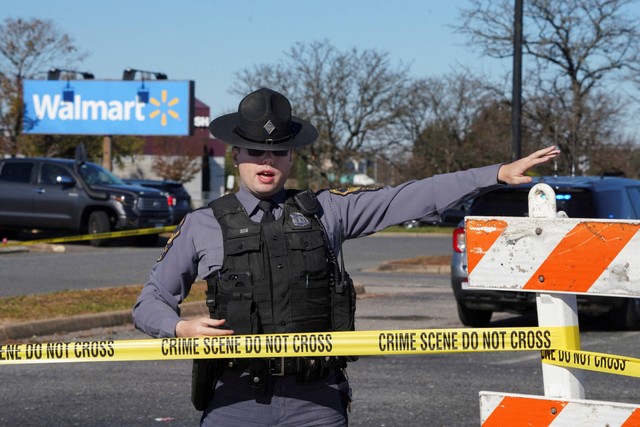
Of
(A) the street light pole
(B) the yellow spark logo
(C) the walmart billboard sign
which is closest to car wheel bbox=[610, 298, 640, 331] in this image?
(A) the street light pole

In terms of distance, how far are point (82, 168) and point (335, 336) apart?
22958mm

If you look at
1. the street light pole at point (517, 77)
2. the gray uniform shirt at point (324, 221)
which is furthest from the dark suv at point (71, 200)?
the gray uniform shirt at point (324, 221)

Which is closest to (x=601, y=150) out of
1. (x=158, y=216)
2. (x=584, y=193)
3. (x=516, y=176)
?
(x=158, y=216)

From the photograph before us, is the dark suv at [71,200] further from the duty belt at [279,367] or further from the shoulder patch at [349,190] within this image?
the duty belt at [279,367]

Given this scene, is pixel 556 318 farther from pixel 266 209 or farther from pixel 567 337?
pixel 266 209

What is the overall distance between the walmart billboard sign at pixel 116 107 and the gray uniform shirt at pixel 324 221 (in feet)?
131

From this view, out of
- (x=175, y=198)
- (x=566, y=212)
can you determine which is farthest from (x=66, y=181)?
(x=566, y=212)

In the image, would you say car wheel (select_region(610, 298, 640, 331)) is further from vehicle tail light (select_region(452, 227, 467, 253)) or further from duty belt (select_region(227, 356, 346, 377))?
duty belt (select_region(227, 356, 346, 377))

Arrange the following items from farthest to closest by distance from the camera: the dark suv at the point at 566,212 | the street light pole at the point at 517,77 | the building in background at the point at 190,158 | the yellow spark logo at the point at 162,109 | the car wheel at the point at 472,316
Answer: the building in background at the point at 190,158 → the yellow spark logo at the point at 162,109 → the street light pole at the point at 517,77 → the car wheel at the point at 472,316 → the dark suv at the point at 566,212

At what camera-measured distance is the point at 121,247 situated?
85.3 feet

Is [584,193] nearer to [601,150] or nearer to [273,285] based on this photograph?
[273,285]

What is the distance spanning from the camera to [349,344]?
396 centimetres

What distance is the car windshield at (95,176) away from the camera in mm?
26094

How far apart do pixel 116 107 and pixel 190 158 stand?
40.1 metres
